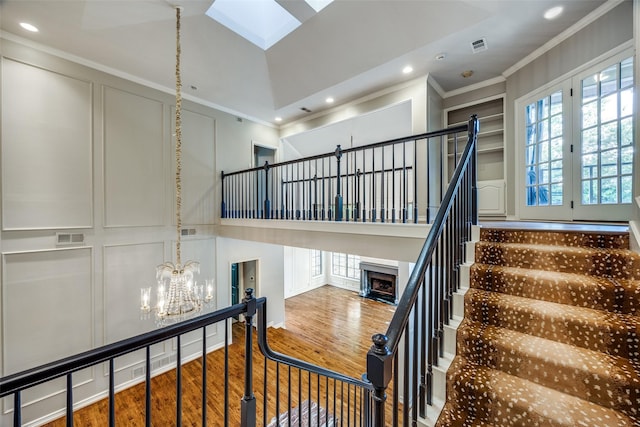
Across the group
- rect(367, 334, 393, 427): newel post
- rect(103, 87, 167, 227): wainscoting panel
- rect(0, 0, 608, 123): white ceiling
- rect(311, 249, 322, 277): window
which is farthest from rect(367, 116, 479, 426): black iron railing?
rect(311, 249, 322, 277): window

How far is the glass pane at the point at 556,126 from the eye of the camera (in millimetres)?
3604

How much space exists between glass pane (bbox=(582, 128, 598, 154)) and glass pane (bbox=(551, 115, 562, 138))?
0.32 m

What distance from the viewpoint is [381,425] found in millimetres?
997

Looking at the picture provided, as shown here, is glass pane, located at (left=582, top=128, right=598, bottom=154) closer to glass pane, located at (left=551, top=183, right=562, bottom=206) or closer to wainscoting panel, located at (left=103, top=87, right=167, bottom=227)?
glass pane, located at (left=551, top=183, right=562, bottom=206)

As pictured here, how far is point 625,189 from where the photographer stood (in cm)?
294

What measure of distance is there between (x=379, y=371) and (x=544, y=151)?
14.7 ft

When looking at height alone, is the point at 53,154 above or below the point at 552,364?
above

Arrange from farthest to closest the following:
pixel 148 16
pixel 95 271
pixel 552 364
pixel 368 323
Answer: pixel 368 323, pixel 95 271, pixel 148 16, pixel 552 364

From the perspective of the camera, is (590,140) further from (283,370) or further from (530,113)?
(283,370)

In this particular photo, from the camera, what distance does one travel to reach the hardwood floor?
3.51 m

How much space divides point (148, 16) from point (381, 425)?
4669 mm

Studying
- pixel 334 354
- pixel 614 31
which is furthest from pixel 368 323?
pixel 614 31

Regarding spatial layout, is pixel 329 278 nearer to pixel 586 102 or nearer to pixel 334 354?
pixel 334 354

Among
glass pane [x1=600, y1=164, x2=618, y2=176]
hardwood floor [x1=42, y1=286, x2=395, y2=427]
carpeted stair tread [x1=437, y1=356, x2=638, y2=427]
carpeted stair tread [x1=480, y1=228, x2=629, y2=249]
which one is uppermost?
glass pane [x1=600, y1=164, x2=618, y2=176]
